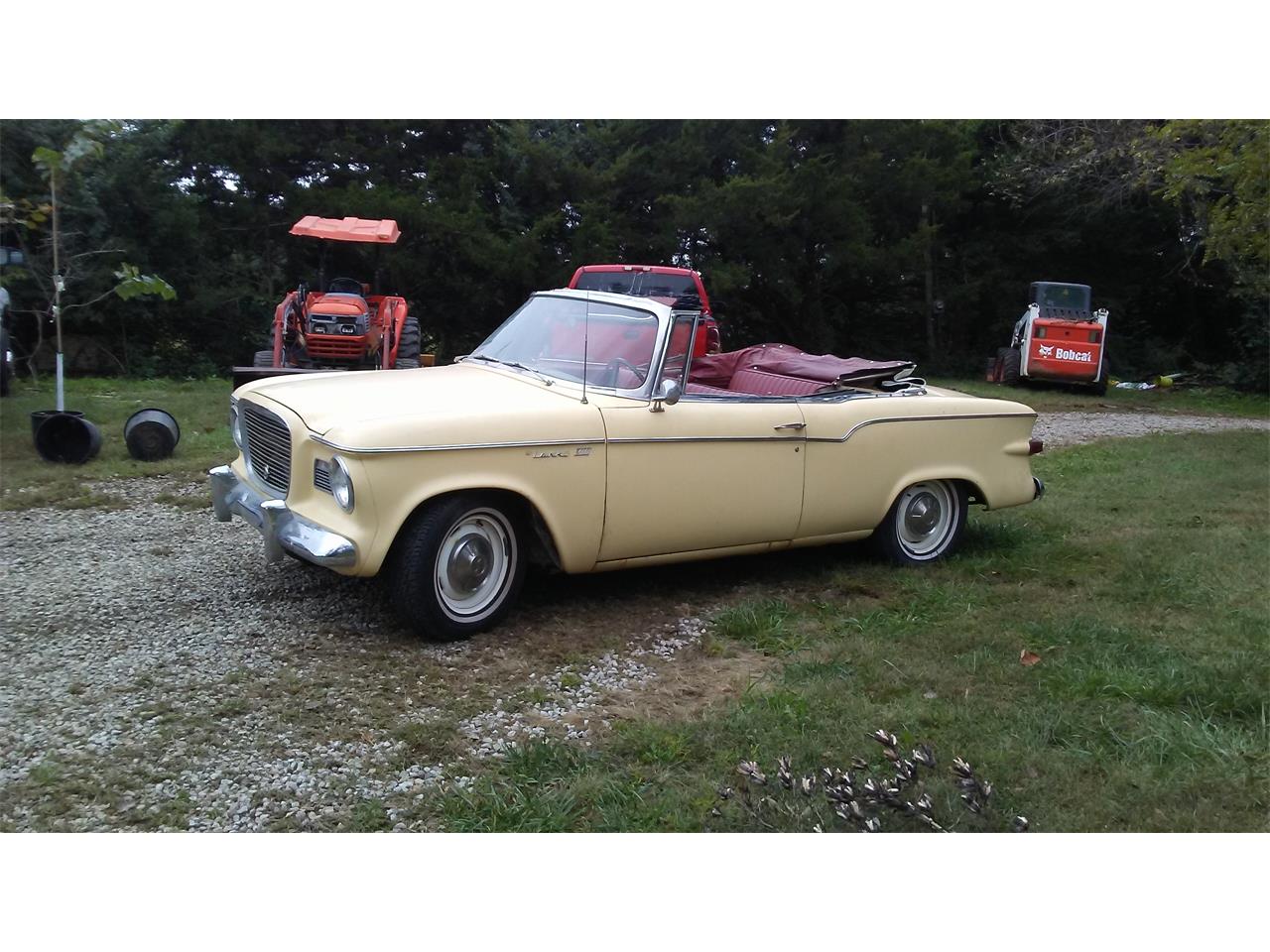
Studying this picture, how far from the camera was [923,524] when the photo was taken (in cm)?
615

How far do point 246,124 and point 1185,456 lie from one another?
1451 centimetres

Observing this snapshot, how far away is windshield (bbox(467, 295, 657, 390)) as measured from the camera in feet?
16.8

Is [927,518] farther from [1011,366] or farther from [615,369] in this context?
[1011,366]

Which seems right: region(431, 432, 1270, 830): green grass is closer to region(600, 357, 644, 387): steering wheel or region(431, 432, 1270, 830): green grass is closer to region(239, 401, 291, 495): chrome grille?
region(600, 357, 644, 387): steering wheel

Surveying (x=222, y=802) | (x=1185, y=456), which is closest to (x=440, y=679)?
(x=222, y=802)

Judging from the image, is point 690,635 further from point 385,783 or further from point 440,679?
point 385,783

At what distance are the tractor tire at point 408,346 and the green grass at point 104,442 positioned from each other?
84.3 inches

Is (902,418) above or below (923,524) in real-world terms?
above

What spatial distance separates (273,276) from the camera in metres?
17.1

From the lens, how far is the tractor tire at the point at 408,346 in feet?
41.8

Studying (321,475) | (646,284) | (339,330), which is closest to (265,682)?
(321,475)

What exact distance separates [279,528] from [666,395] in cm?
186

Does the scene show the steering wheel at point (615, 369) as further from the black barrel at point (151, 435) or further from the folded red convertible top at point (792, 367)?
the black barrel at point (151, 435)

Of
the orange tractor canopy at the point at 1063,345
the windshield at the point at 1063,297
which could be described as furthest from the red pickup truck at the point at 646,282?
the windshield at the point at 1063,297
